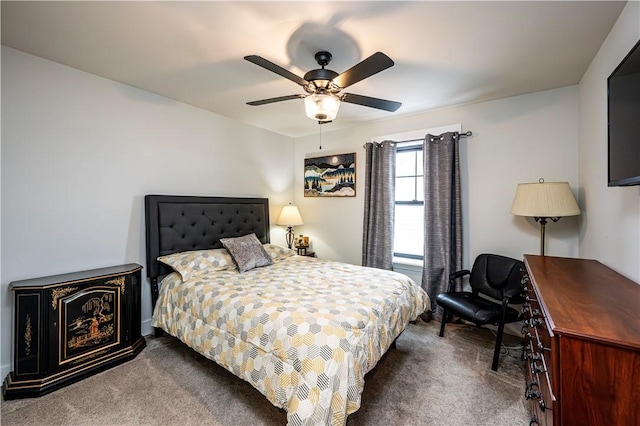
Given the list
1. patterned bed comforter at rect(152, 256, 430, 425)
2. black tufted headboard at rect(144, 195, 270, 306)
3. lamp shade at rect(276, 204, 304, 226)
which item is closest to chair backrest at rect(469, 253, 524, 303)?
patterned bed comforter at rect(152, 256, 430, 425)

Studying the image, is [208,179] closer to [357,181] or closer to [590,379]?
[357,181]

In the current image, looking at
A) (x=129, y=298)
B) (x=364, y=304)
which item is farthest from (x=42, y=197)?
(x=364, y=304)

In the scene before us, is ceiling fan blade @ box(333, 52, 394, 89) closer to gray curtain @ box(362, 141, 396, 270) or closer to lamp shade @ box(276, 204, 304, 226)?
gray curtain @ box(362, 141, 396, 270)

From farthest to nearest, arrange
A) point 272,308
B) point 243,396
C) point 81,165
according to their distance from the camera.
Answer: point 81,165 → point 243,396 → point 272,308

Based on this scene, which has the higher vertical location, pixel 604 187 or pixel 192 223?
pixel 604 187

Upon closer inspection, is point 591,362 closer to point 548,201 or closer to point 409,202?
point 548,201

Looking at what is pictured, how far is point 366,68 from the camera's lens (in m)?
1.70

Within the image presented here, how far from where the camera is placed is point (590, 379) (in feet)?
2.92

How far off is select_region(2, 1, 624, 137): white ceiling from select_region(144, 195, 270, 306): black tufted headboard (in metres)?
1.25

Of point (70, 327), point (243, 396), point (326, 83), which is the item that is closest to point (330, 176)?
point (326, 83)

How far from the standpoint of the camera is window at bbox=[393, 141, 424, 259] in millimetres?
3627

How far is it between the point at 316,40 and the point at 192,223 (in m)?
2.34

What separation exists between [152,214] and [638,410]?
3.43 meters

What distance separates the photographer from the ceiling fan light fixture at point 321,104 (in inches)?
78.1
